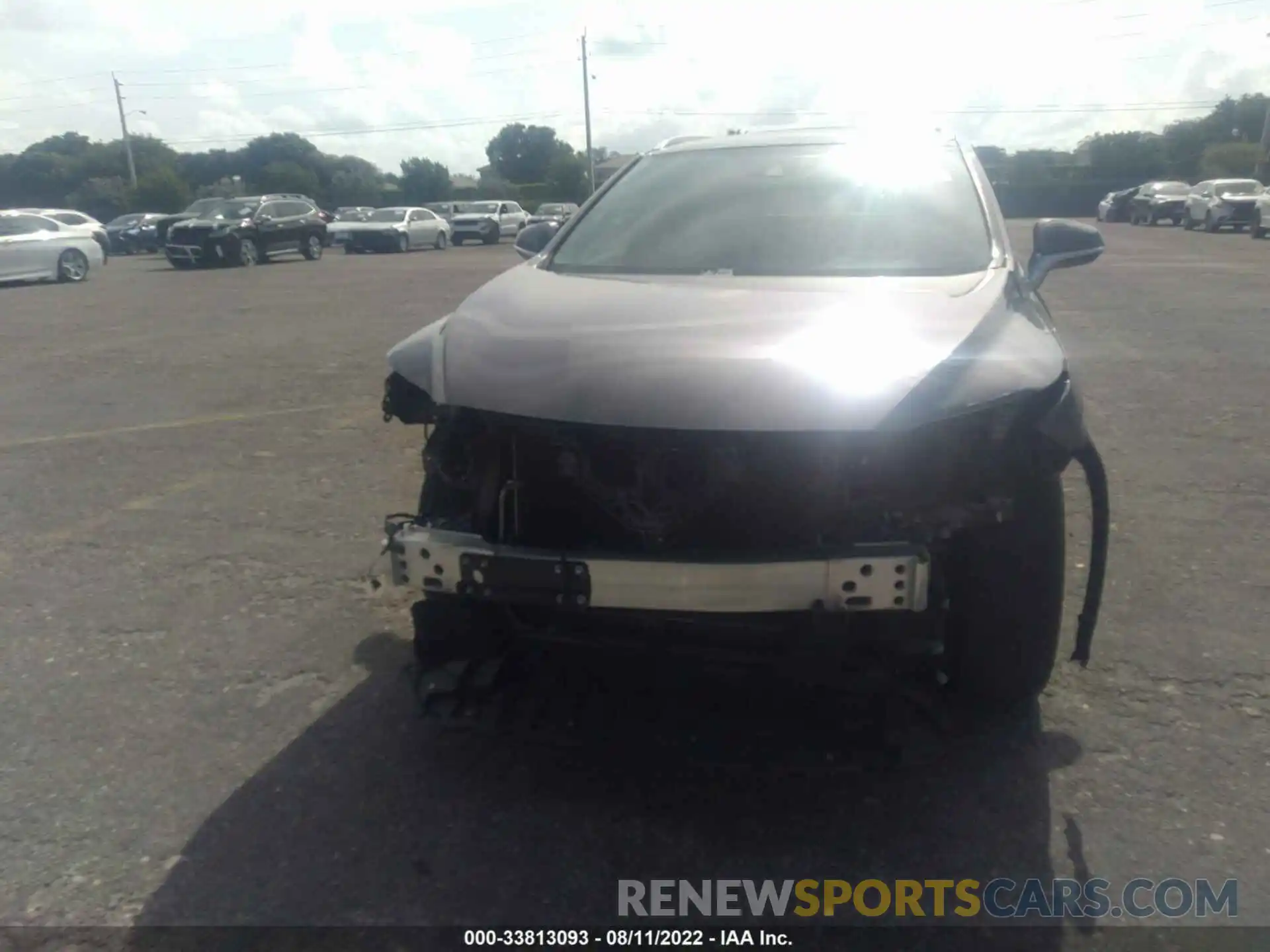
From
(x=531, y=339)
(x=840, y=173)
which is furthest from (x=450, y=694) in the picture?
(x=840, y=173)

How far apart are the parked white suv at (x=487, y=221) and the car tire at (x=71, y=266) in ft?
53.2

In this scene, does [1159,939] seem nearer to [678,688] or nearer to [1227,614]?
[678,688]

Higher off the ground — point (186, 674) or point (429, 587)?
point (429, 587)

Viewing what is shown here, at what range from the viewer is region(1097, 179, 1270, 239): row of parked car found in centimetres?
2984

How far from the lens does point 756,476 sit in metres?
2.58

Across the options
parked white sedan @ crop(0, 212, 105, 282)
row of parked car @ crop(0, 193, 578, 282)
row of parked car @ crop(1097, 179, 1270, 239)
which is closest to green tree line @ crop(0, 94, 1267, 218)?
row of parked car @ crop(1097, 179, 1270, 239)

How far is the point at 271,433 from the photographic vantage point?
711 centimetres

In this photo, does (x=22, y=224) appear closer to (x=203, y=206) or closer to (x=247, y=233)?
(x=247, y=233)

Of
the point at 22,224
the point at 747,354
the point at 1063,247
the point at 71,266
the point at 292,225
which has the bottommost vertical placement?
the point at 71,266

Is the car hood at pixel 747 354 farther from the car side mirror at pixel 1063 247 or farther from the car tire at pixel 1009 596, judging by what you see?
the car side mirror at pixel 1063 247

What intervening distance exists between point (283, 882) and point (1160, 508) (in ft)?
14.2

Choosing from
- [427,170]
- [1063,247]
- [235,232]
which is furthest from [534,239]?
[427,170]
